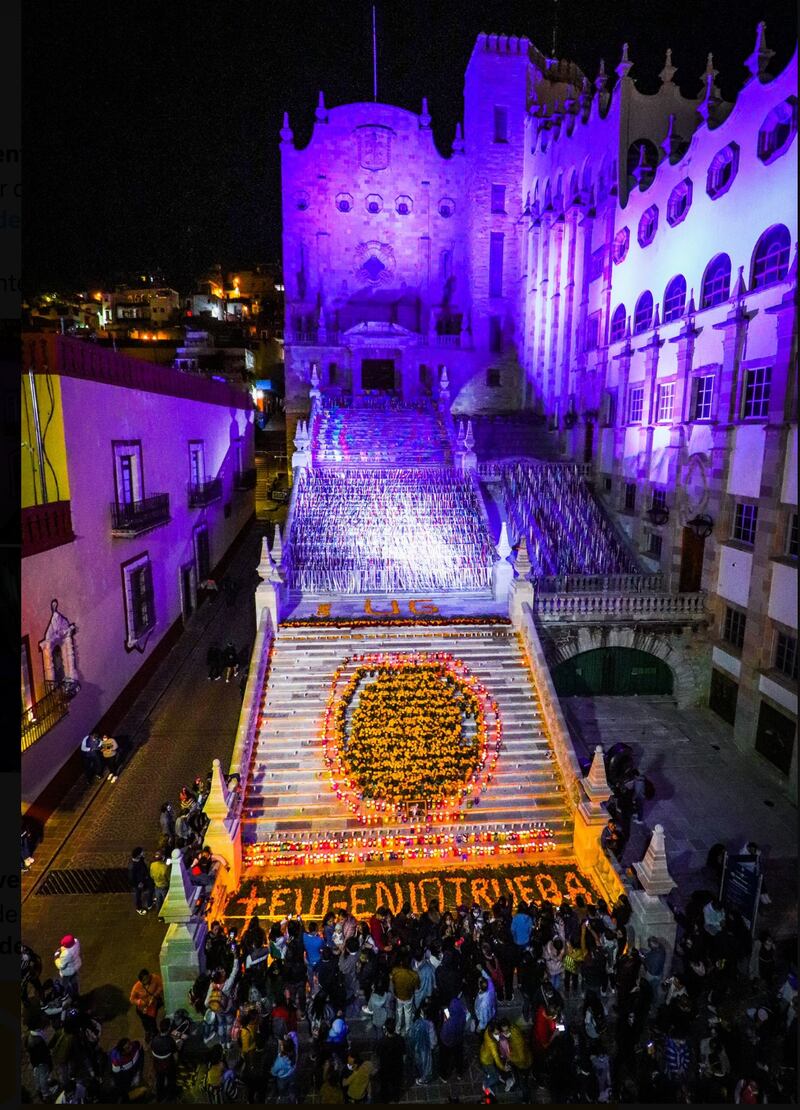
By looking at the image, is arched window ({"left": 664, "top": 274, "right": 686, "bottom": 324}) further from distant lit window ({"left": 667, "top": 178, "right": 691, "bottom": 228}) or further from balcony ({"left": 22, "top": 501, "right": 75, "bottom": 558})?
balcony ({"left": 22, "top": 501, "right": 75, "bottom": 558})

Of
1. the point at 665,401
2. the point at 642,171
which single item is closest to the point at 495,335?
the point at 642,171

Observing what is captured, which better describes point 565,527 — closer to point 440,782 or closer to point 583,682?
point 583,682

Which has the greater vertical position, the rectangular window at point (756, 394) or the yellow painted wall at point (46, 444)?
the rectangular window at point (756, 394)

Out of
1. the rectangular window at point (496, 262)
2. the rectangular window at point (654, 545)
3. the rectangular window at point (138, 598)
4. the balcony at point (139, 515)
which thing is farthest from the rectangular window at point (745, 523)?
the rectangular window at point (496, 262)

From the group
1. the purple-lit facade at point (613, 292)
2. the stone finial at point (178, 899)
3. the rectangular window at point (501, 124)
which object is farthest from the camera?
the rectangular window at point (501, 124)

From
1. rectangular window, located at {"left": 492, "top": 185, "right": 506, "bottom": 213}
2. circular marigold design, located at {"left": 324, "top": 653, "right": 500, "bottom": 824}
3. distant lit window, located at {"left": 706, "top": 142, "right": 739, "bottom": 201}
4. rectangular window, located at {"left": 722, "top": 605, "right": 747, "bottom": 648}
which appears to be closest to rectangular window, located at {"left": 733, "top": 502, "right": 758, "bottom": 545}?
rectangular window, located at {"left": 722, "top": 605, "right": 747, "bottom": 648}

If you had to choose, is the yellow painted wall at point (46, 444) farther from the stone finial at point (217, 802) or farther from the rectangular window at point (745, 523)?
the rectangular window at point (745, 523)

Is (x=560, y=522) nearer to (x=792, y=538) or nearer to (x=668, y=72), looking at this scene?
(x=792, y=538)

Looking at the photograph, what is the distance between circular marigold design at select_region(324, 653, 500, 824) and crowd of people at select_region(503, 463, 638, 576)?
755 cm

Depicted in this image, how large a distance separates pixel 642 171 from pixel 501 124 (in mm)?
18243

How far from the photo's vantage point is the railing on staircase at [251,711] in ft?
43.6

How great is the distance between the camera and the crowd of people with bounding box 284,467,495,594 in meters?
20.5

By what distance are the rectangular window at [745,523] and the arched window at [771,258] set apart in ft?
20.0

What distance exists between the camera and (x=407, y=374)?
129 feet
